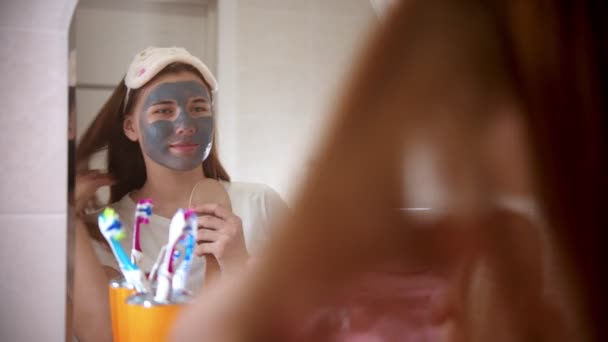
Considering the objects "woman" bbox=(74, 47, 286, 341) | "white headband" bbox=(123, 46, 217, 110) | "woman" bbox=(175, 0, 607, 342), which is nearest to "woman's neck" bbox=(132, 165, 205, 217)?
"woman" bbox=(74, 47, 286, 341)

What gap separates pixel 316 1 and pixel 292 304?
65 cm

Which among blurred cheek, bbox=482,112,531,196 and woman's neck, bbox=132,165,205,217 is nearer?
blurred cheek, bbox=482,112,531,196

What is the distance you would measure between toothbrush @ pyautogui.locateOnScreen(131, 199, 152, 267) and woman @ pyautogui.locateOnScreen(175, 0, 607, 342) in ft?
1.69

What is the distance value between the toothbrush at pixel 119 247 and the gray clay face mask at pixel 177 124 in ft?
0.31

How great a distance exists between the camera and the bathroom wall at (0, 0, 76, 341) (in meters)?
0.67

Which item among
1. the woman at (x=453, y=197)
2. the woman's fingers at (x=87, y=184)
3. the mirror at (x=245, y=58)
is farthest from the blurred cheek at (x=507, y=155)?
the woman's fingers at (x=87, y=184)

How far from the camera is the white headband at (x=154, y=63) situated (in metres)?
0.67

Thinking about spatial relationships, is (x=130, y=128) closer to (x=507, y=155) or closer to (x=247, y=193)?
(x=247, y=193)

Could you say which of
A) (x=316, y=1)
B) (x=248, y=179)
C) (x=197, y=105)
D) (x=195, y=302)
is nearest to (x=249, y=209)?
(x=248, y=179)

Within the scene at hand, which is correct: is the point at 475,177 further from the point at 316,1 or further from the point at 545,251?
the point at 316,1

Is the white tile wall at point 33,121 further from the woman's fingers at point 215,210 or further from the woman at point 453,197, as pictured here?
the woman at point 453,197

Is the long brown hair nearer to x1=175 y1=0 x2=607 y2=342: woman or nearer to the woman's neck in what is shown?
the woman's neck

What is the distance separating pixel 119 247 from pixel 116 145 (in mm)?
135

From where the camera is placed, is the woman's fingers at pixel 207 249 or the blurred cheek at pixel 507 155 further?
the woman's fingers at pixel 207 249
